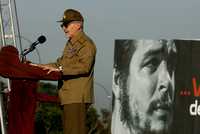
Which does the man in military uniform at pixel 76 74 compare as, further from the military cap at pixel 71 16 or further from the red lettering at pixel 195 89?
the red lettering at pixel 195 89

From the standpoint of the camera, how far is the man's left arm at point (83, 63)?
4.03 metres

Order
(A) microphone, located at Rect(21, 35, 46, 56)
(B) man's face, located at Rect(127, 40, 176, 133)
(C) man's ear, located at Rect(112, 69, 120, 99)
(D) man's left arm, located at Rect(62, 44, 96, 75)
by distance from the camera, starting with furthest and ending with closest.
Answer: (C) man's ear, located at Rect(112, 69, 120, 99), (B) man's face, located at Rect(127, 40, 176, 133), (A) microphone, located at Rect(21, 35, 46, 56), (D) man's left arm, located at Rect(62, 44, 96, 75)

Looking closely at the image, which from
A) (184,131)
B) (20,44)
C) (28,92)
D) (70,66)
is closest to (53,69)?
(70,66)

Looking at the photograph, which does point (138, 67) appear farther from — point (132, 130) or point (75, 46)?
point (75, 46)

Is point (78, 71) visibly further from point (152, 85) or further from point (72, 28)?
point (152, 85)

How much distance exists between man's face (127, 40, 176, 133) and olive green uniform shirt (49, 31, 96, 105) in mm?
3476

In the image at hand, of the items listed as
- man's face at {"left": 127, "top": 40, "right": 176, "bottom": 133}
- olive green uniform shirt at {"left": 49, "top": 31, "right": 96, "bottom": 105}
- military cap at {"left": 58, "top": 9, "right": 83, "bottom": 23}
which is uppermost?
military cap at {"left": 58, "top": 9, "right": 83, "bottom": 23}

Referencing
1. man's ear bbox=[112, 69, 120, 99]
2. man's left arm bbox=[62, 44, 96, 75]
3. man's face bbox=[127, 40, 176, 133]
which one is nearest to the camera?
man's left arm bbox=[62, 44, 96, 75]

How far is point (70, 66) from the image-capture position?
406 cm

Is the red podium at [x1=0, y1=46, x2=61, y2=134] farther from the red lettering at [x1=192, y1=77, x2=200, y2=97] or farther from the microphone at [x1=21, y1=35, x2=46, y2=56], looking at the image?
the red lettering at [x1=192, y1=77, x2=200, y2=97]

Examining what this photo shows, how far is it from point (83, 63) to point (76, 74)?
0.07 metres

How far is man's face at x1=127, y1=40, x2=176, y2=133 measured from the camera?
297 inches

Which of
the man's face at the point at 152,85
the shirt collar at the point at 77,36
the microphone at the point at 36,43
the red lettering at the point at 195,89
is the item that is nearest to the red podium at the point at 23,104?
the microphone at the point at 36,43

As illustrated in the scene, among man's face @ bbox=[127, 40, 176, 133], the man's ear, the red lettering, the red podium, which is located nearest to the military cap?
the red podium
